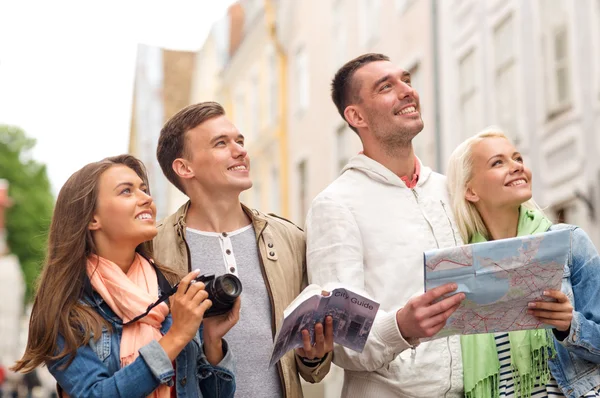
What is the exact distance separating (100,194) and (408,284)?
1.09 m

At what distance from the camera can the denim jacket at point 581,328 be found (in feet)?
10.6

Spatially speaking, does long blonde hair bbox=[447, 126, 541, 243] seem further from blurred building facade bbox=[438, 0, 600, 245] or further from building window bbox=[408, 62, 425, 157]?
building window bbox=[408, 62, 425, 157]

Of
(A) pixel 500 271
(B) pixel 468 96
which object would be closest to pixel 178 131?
(A) pixel 500 271

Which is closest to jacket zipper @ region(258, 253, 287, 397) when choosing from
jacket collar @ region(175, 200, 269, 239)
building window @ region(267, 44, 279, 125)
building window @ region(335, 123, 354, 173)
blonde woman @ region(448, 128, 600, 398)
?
jacket collar @ region(175, 200, 269, 239)

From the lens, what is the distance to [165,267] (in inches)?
132

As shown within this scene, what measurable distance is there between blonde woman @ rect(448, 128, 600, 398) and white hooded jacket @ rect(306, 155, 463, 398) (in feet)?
0.25

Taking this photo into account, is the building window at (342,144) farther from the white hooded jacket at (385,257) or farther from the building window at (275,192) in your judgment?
the white hooded jacket at (385,257)

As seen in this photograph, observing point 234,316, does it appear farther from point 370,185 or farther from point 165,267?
point 370,185

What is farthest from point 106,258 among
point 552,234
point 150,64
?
point 150,64

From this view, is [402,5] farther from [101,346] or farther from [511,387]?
[101,346]

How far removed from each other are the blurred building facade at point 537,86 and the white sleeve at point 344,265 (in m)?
4.71

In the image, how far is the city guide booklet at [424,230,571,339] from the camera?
2.90 meters

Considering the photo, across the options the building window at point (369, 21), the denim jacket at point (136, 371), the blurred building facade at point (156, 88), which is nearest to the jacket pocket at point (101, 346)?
the denim jacket at point (136, 371)

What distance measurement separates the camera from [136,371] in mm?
2928
